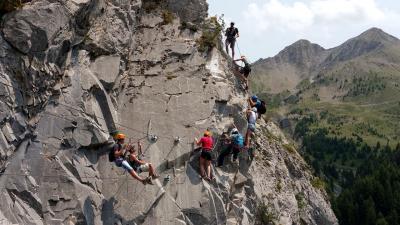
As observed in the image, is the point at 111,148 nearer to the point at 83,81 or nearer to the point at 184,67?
the point at 83,81

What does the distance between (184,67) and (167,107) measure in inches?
127

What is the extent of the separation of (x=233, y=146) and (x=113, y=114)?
277 inches

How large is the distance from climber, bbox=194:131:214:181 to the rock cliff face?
1.72 feet

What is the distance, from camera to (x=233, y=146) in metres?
28.6

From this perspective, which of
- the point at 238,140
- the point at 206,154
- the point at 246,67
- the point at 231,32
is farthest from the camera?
the point at 231,32

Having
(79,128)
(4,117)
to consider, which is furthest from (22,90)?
(79,128)

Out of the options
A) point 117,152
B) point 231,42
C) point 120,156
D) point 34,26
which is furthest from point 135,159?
point 231,42

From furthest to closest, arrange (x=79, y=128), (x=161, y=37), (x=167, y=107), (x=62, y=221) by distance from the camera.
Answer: (x=161, y=37), (x=167, y=107), (x=79, y=128), (x=62, y=221)

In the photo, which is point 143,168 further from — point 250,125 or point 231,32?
point 231,32

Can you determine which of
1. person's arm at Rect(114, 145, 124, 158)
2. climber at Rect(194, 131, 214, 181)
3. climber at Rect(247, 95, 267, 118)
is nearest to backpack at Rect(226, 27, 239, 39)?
climber at Rect(247, 95, 267, 118)

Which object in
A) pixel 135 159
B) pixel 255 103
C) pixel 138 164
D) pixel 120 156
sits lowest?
pixel 138 164

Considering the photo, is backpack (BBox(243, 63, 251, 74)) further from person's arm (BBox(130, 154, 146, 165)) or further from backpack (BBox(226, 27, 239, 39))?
person's arm (BBox(130, 154, 146, 165))

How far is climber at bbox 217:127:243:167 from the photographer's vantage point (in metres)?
28.3

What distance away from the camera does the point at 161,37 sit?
Answer: 31.9 m
